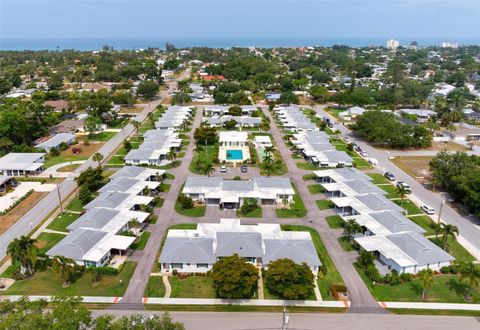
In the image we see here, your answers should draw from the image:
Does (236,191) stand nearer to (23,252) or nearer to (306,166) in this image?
(306,166)

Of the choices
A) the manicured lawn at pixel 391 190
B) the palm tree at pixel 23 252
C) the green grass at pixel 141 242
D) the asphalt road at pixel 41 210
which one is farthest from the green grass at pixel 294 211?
the asphalt road at pixel 41 210

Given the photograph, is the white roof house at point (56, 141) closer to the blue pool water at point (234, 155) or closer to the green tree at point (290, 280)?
the blue pool water at point (234, 155)

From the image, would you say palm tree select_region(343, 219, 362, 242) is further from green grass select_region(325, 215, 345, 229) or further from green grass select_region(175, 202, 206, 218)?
green grass select_region(175, 202, 206, 218)

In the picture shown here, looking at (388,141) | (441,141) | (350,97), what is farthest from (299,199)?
(350,97)

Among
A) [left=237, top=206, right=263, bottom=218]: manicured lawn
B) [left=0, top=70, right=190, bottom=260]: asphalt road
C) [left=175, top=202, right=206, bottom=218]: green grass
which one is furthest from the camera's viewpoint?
[left=175, top=202, right=206, bottom=218]: green grass

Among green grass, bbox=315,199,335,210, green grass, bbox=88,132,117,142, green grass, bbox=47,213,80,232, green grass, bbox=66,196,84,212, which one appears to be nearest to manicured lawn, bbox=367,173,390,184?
green grass, bbox=315,199,335,210
